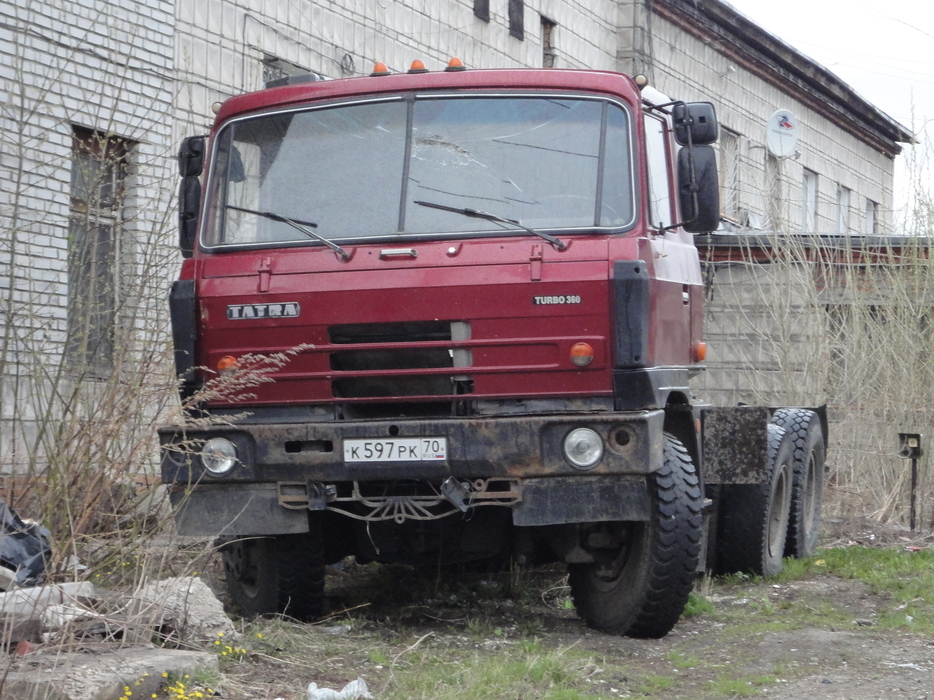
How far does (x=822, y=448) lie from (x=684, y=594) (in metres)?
4.39

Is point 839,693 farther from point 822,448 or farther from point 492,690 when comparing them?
point 822,448

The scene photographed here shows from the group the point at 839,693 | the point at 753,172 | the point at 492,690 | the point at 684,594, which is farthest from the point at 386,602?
the point at 753,172

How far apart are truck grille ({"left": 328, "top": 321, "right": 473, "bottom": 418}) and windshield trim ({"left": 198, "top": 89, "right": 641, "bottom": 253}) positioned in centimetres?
41

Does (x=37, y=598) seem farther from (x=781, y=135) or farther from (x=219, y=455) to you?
(x=781, y=135)

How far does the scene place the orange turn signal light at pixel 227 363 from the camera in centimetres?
646

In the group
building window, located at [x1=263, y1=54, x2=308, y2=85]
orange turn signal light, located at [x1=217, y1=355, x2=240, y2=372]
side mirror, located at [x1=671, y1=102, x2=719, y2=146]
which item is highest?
building window, located at [x1=263, y1=54, x2=308, y2=85]

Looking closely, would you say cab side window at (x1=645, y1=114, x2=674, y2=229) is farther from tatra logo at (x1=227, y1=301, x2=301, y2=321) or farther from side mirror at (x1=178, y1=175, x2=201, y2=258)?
side mirror at (x1=178, y1=175, x2=201, y2=258)

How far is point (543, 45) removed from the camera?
19656 mm

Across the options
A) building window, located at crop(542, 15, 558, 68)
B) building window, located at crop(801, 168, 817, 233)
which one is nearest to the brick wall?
building window, located at crop(542, 15, 558, 68)

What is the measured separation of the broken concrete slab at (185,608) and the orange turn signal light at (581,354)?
1.85 m

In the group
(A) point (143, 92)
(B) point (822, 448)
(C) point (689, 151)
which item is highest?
(A) point (143, 92)

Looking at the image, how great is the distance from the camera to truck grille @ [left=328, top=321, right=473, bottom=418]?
6234mm

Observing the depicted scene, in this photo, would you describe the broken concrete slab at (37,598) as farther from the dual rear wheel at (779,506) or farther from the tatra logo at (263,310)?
the dual rear wheel at (779,506)

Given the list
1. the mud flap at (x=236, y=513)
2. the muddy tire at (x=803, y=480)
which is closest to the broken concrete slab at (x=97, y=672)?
the mud flap at (x=236, y=513)
